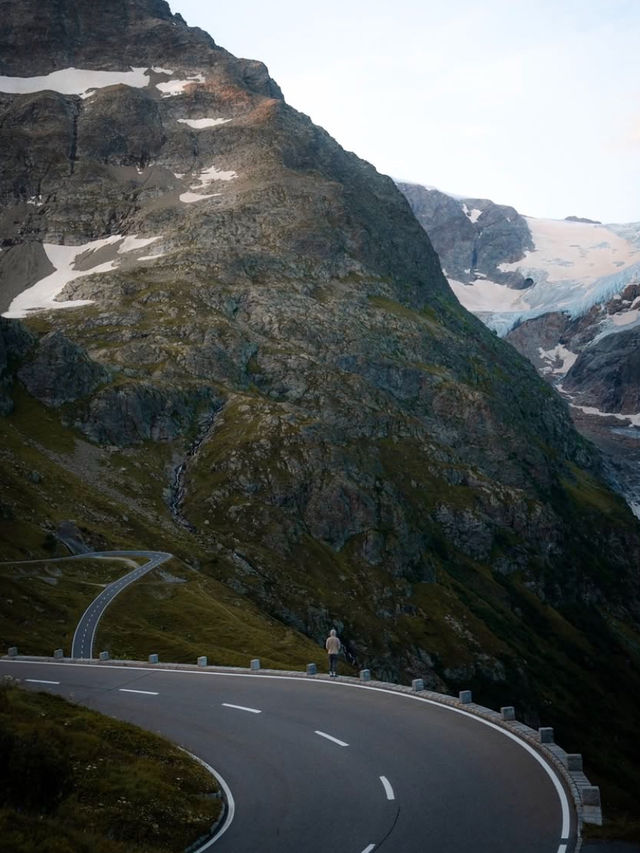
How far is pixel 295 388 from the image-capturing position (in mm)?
190375

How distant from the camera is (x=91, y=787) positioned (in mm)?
23422

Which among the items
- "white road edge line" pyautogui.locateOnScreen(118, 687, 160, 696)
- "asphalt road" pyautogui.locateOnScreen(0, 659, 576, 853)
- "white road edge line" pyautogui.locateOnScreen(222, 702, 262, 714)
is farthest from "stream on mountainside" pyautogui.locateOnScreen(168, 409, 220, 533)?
"white road edge line" pyautogui.locateOnScreen(222, 702, 262, 714)

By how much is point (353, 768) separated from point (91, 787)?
929cm

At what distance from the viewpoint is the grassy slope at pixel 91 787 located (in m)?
18.9

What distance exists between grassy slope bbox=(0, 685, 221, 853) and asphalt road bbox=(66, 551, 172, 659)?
117 ft

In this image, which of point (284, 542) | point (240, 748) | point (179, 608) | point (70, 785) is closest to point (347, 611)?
point (284, 542)

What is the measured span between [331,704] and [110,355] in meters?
159

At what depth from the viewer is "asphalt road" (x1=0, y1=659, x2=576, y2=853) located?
22406 millimetres

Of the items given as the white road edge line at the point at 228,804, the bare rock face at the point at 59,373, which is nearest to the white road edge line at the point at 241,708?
the white road edge line at the point at 228,804

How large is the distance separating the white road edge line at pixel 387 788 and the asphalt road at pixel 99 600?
40.7 meters

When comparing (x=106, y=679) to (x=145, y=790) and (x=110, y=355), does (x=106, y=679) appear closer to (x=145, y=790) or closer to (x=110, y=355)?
(x=145, y=790)

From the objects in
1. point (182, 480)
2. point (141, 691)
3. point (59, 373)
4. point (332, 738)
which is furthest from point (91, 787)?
point (59, 373)

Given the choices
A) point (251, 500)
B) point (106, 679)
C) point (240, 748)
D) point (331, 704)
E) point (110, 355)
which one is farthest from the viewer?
point (110, 355)

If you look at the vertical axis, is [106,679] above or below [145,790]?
below
